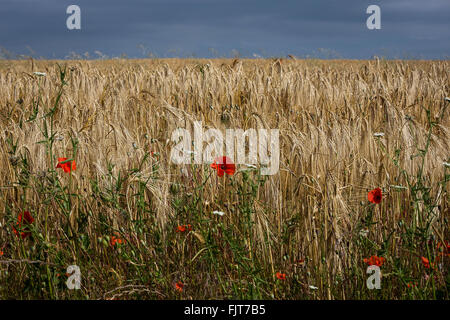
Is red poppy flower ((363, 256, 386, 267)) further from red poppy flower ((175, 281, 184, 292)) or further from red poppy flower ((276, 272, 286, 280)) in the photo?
red poppy flower ((175, 281, 184, 292))

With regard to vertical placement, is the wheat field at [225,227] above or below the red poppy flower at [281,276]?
above

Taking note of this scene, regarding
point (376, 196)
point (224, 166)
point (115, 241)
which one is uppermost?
point (224, 166)

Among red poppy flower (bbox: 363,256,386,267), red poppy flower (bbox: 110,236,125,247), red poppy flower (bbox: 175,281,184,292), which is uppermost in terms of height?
red poppy flower (bbox: 110,236,125,247)

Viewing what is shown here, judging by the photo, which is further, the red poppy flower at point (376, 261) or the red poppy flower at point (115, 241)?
the red poppy flower at point (115, 241)

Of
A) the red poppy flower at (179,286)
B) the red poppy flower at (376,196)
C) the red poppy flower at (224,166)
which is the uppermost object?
the red poppy flower at (224,166)

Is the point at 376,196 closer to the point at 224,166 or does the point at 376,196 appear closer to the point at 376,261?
the point at 376,261

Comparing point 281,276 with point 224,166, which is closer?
point 281,276

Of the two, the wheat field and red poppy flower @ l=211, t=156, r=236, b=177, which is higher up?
red poppy flower @ l=211, t=156, r=236, b=177

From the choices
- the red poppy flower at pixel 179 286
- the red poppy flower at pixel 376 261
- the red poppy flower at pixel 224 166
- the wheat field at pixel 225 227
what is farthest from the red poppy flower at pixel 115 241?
the red poppy flower at pixel 376 261

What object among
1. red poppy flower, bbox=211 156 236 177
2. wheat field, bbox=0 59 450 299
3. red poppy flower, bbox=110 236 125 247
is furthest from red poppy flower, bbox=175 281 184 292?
red poppy flower, bbox=211 156 236 177

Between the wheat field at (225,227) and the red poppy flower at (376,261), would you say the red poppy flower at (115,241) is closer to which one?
the wheat field at (225,227)

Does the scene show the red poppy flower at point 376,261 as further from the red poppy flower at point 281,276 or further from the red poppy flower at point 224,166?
the red poppy flower at point 224,166

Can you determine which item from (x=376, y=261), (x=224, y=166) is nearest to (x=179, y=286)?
(x=224, y=166)

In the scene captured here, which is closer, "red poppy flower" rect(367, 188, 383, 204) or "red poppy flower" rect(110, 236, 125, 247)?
"red poppy flower" rect(367, 188, 383, 204)
